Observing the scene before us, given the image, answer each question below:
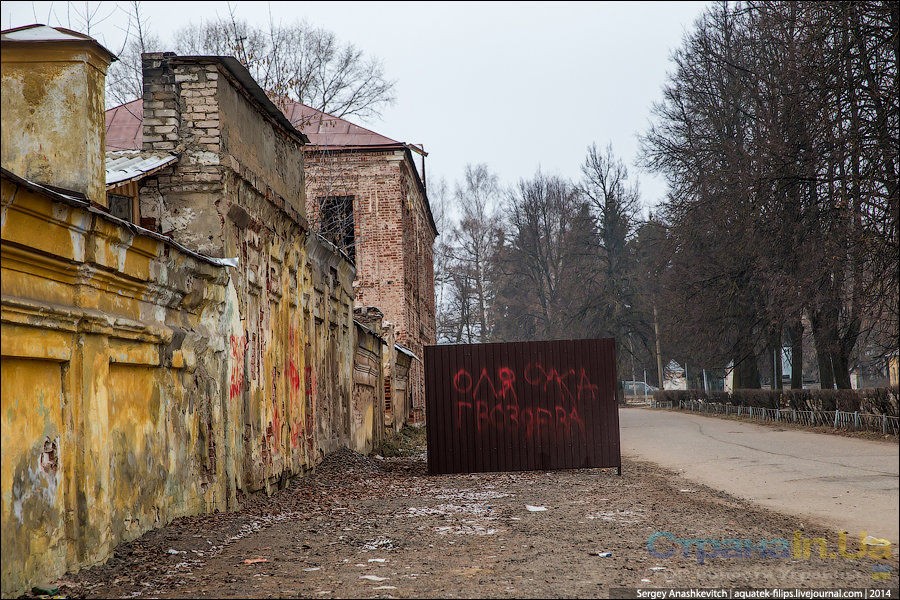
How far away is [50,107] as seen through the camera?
7.50 m

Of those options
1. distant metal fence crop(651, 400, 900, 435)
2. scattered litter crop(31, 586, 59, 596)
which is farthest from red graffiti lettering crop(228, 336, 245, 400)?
distant metal fence crop(651, 400, 900, 435)

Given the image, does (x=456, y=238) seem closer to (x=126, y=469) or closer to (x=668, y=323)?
(x=668, y=323)

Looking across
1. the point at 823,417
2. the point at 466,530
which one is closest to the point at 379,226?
the point at 823,417

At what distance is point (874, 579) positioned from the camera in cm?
601

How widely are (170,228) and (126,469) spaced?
361 cm

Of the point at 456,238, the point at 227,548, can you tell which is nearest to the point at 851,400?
the point at 227,548

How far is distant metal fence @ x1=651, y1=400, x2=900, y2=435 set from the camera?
778 inches

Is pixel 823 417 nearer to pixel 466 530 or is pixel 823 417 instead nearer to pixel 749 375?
pixel 749 375

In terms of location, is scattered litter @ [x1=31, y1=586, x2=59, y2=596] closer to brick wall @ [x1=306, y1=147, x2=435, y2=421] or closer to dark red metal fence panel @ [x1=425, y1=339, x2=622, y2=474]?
dark red metal fence panel @ [x1=425, y1=339, x2=622, y2=474]

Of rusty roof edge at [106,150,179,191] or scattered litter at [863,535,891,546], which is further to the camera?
rusty roof edge at [106,150,179,191]

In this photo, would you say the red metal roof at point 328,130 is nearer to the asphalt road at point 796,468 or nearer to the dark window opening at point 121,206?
the asphalt road at point 796,468

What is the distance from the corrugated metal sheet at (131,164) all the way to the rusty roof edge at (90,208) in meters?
1.03

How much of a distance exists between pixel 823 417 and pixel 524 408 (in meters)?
12.3

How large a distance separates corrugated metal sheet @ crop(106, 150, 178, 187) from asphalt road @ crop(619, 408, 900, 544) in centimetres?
719
